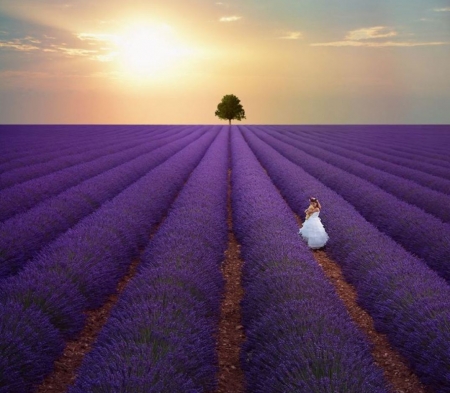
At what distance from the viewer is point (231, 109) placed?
6681cm

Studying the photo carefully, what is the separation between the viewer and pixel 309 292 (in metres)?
4.14

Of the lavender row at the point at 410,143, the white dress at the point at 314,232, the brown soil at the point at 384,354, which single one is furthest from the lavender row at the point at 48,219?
the lavender row at the point at 410,143

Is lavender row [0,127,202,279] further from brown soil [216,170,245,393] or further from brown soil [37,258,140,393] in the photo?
brown soil [216,170,245,393]

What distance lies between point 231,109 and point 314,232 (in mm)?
61239

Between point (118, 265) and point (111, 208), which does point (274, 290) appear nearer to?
point (118, 265)

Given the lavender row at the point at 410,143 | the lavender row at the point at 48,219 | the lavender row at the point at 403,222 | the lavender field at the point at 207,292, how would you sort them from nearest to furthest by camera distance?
the lavender field at the point at 207,292
the lavender row at the point at 48,219
the lavender row at the point at 403,222
the lavender row at the point at 410,143

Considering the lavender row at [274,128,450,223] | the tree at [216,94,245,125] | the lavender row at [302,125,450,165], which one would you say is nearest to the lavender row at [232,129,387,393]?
the lavender row at [274,128,450,223]

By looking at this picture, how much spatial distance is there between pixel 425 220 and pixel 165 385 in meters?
5.84

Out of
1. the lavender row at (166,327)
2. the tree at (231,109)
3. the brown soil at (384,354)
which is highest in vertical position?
the tree at (231,109)

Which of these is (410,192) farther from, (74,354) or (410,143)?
(410,143)

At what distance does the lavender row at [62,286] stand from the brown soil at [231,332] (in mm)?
1301

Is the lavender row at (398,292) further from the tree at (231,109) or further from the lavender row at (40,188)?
the tree at (231,109)

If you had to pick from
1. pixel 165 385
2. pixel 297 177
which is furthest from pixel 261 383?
pixel 297 177

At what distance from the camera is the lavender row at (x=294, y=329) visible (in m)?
2.81
